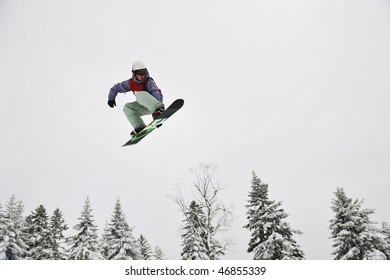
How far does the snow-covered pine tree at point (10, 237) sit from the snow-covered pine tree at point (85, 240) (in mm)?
2992

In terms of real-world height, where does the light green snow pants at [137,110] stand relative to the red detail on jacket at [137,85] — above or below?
below

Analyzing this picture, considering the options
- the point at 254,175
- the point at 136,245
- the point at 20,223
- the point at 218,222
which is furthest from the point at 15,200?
the point at 254,175

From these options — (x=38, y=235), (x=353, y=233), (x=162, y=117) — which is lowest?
(x=353, y=233)

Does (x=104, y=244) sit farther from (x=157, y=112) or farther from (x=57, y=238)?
(x=157, y=112)

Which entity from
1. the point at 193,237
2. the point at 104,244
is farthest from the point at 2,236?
the point at 193,237

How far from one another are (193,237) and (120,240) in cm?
544

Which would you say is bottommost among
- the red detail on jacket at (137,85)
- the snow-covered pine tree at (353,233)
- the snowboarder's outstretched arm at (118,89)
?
the snow-covered pine tree at (353,233)

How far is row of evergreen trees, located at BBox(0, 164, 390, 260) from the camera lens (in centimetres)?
1572

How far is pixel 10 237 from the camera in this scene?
1959cm

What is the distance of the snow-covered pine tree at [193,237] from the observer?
17.5 metres

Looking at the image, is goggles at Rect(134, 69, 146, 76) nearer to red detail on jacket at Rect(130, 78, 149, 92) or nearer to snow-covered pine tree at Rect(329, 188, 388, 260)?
red detail on jacket at Rect(130, 78, 149, 92)

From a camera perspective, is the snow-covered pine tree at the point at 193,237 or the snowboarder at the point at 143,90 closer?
the snowboarder at the point at 143,90

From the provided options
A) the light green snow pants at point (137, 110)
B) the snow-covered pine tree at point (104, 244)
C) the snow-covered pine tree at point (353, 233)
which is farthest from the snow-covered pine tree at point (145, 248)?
the light green snow pants at point (137, 110)

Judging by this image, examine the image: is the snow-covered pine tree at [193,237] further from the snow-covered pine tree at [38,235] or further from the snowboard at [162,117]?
the snowboard at [162,117]
